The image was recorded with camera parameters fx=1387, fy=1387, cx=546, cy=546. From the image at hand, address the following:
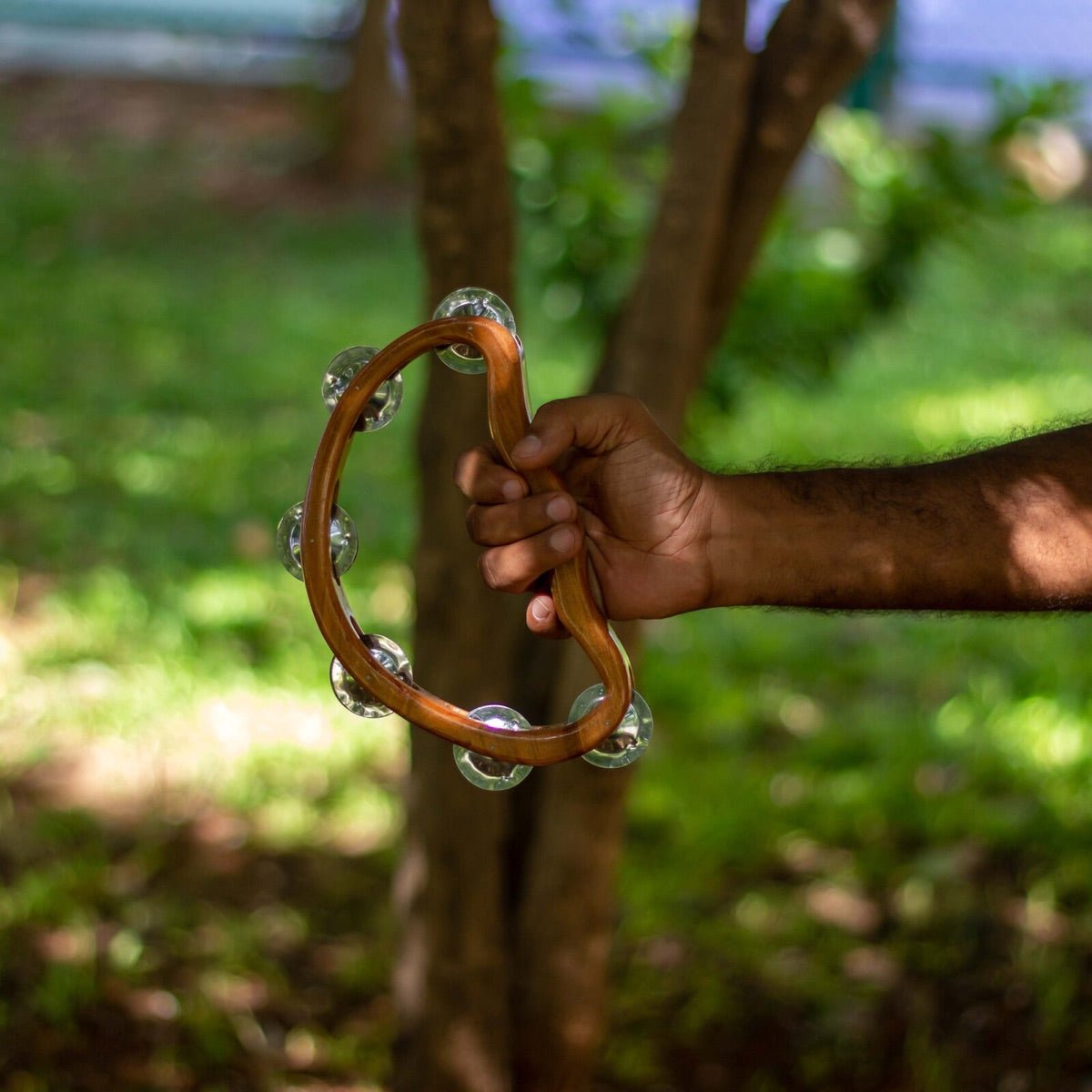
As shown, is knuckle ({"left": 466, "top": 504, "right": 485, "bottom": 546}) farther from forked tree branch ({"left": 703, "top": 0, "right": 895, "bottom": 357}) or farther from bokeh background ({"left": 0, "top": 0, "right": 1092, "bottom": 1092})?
forked tree branch ({"left": 703, "top": 0, "right": 895, "bottom": 357})

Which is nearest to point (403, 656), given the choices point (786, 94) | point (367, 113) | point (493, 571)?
point (493, 571)

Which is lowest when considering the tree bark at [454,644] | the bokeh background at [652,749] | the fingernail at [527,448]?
the bokeh background at [652,749]

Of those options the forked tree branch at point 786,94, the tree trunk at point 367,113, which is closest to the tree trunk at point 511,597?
the forked tree branch at point 786,94

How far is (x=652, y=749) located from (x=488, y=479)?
2323 millimetres

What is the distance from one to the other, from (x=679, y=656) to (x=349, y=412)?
9.04ft

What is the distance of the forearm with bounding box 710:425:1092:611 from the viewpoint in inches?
53.9

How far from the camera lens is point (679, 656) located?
13.0 ft

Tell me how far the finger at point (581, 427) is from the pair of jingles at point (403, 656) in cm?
2

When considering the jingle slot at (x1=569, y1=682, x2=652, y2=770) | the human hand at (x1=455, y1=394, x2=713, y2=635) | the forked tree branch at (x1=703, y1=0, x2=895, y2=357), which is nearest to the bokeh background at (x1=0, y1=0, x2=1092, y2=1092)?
the human hand at (x1=455, y1=394, x2=713, y2=635)

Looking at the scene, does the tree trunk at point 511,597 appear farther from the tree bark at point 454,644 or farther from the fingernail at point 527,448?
the fingernail at point 527,448

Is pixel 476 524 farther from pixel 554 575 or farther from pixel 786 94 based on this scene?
pixel 786 94

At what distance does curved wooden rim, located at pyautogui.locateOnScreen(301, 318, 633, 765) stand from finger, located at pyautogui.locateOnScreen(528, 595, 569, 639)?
0.09 ft

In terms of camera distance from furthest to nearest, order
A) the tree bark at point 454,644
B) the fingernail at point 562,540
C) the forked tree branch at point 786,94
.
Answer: the forked tree branch at point 786,94 < the tree bark at point 454,644 < the fingernail at point 562,540

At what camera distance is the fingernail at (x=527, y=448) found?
4.19 feet
